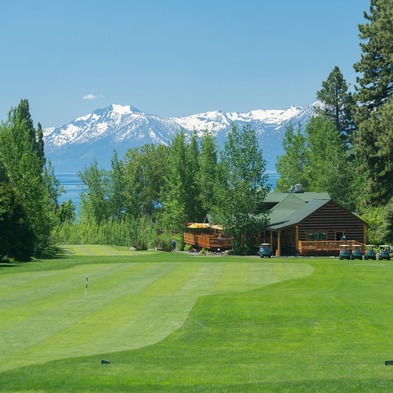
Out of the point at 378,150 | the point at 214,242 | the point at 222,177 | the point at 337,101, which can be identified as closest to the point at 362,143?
the point at 378,150

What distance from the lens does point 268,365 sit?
56.3 ft

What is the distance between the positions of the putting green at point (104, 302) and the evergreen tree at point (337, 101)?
6745 cm

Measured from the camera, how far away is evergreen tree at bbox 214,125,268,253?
74750 millimetres

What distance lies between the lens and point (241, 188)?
75.0 metres

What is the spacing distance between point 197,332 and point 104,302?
769 centimetres

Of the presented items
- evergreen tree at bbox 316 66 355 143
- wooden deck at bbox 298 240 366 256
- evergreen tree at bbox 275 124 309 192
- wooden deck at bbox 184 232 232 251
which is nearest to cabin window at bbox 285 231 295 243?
wooden deck at bbox 298 240 366 256

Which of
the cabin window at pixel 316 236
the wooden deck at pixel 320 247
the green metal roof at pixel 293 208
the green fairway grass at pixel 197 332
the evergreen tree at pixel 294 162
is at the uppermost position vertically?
the evergreen tree at pixel 294 162

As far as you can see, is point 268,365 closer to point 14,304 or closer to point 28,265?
point 14,304

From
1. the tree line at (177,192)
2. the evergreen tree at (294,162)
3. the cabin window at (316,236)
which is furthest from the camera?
the evergreen tree at (294,162)

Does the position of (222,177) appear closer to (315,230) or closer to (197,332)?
(315,230)

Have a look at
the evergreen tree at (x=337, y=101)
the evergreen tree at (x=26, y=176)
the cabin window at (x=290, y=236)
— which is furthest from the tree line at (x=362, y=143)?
the evergreen tree at (x=26, y=176)

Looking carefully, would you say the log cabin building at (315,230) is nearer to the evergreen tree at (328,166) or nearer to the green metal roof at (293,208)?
the green metal roof at (293,208)

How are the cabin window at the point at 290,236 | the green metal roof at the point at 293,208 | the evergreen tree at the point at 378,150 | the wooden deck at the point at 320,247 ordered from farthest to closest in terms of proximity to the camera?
the cabin window at the point at 290,236 → the green metal roof at the point at 293,208 → the wooden deck at the point at 320,247 → the evergreen tree at the point at 378,150

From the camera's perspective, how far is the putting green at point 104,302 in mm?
20781
